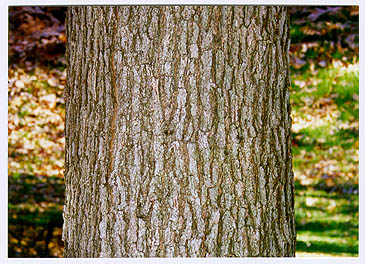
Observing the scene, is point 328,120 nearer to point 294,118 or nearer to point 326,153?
point 294,118

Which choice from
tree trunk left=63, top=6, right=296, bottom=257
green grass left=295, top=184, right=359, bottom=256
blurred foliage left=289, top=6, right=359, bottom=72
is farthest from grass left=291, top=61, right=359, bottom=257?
tree trunk left=63, top=6, right=296, bottom=257

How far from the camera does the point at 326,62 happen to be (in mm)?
4543

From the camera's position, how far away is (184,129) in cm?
150

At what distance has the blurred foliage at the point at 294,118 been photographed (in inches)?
167

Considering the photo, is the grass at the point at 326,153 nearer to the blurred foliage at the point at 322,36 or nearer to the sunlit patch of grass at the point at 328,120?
the sunlit patch of grass at the point at 328,120

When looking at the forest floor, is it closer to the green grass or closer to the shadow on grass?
the green grass

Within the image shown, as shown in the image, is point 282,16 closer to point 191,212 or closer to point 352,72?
point 191,212

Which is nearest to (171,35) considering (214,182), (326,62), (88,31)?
(88,31)

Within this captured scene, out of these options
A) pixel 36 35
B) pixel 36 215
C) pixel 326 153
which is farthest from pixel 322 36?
pixel 36 215

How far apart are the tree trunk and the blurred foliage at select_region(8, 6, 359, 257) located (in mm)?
2739

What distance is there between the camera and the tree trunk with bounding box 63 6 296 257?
1510 mm

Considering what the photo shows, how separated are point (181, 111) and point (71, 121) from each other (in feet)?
1.45

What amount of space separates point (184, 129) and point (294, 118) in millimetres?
3236

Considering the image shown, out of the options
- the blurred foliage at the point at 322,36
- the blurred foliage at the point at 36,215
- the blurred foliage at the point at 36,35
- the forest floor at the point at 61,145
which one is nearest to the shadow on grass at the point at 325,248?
the forest floor at the point at 61,145
